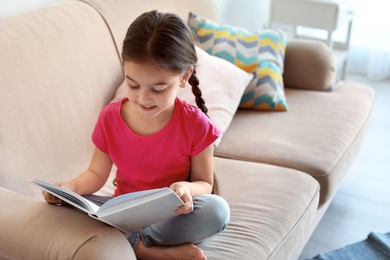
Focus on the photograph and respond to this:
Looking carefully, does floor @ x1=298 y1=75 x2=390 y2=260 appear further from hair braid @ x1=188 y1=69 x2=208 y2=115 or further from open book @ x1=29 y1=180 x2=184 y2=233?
open book @ x1=29 y1=180 x2=184 y2=233

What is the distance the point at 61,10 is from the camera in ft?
6.74

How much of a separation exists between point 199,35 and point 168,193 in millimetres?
1437

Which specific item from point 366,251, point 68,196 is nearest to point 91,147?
point 68,196

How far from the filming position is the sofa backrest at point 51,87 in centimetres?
173

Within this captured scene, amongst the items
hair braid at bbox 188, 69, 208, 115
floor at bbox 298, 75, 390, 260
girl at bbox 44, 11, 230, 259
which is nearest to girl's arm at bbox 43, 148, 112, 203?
girl at bbox 44, 11, 230, 259

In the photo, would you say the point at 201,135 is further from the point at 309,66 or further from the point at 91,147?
the point at 309,66

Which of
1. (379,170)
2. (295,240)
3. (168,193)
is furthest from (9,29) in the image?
(379,170)

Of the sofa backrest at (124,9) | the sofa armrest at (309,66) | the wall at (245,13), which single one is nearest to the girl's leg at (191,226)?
the sofa backrest at (124,9)

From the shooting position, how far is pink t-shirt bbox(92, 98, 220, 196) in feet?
5.35

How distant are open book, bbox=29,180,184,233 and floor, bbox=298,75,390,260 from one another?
3.66 ft

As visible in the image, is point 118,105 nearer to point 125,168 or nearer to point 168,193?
point 125,168

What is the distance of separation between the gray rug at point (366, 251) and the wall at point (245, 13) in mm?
1701

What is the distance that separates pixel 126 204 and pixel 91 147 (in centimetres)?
75

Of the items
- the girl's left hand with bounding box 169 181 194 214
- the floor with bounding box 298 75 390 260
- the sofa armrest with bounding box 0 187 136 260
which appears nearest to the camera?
the sofa armrest with bounding box 0 187 136 260
